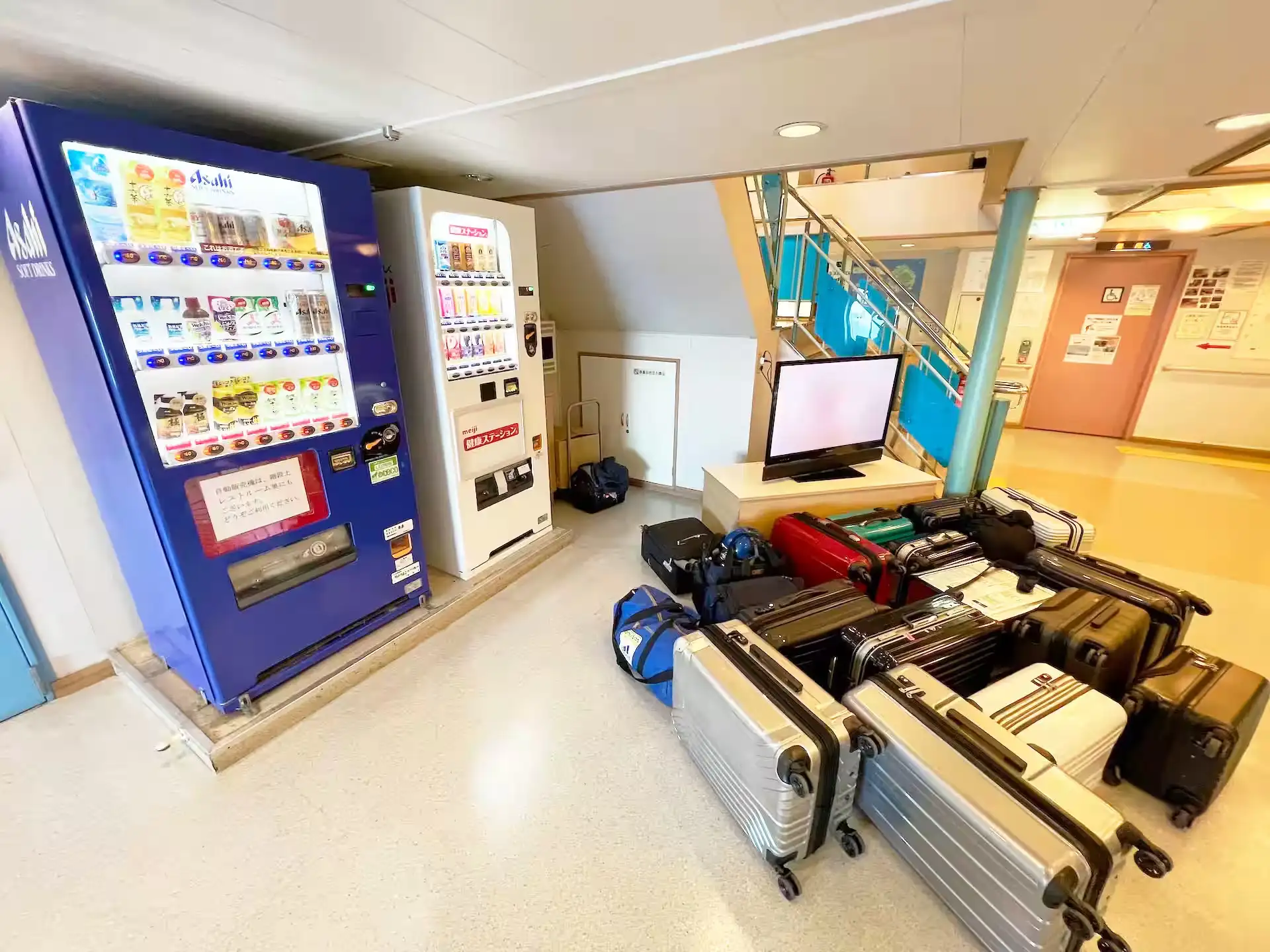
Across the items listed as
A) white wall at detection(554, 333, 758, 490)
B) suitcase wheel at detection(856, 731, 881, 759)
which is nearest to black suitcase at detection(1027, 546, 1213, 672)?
suitcase wheel at detection(856, 731, 881, 759)

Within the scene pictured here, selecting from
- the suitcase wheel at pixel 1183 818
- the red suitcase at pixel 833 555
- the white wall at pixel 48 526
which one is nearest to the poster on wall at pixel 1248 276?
the red suitcase at pixel 833 555

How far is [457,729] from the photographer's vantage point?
6.39ft

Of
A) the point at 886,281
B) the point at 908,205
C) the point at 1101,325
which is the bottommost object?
the point at 1101,325

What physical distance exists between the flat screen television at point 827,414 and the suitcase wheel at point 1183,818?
1805mm

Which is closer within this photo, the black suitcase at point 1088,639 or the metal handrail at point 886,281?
the black suitcase at point 1088,639

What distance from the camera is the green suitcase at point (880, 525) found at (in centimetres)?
259

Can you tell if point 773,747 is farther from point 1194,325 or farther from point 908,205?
point 1194,325

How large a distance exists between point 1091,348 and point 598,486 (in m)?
5.71

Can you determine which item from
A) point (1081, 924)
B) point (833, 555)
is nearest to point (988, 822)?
point (1081, 924)

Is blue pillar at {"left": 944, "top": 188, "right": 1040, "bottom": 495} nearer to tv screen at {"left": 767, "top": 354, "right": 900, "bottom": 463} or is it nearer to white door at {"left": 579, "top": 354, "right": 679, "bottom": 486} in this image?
tv screen at {"left": 767, "top": 354, "right": 900, "bottom": 463}

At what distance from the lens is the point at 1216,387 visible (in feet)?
16.8

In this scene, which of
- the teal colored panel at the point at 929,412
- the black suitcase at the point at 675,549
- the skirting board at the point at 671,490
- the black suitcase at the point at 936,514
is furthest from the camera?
the skirting board at the point at 671,490

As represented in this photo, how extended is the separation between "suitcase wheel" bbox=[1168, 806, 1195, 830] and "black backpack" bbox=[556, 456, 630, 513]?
307 cm

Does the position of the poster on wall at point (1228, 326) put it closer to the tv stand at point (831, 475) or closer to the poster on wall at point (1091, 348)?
the poster on wall at point (1091, 348)
